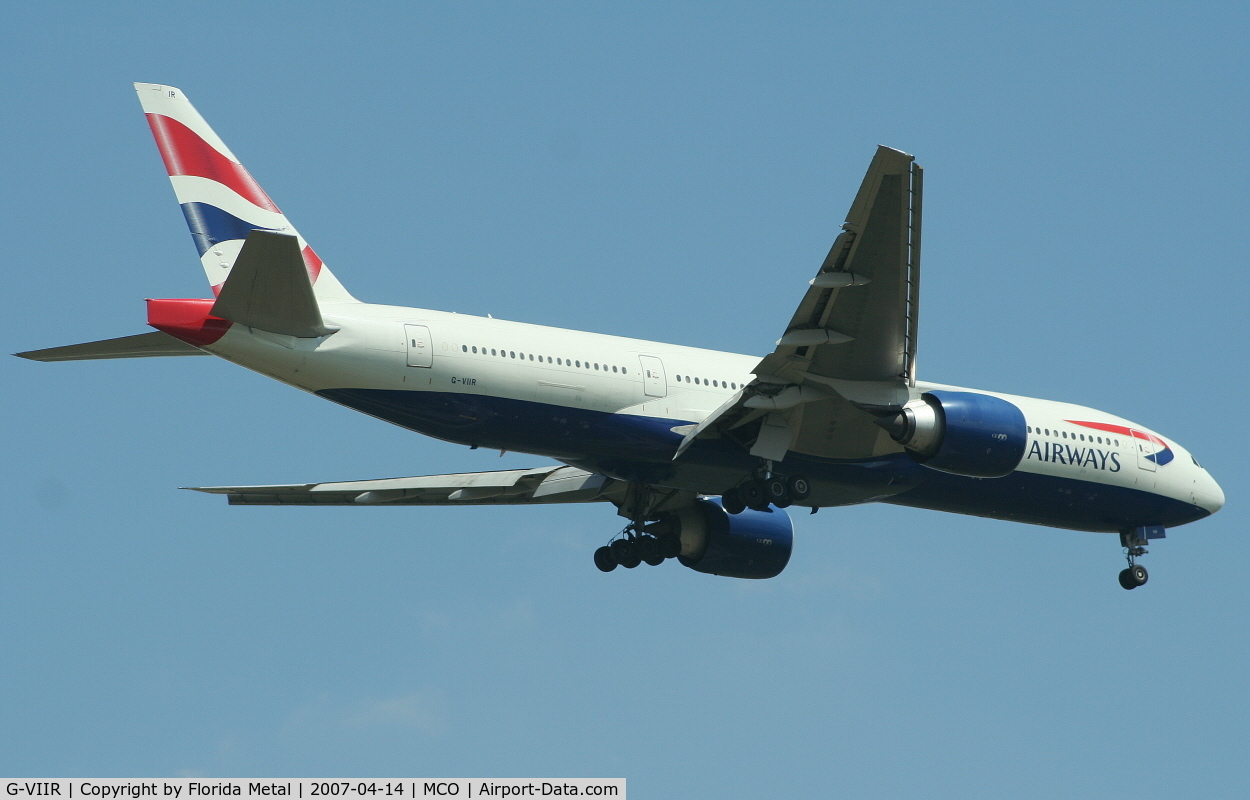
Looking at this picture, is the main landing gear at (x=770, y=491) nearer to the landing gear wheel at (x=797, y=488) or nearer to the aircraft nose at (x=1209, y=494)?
the landing gear wheel at (x=797, y=488)

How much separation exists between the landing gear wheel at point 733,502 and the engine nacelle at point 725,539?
352 cm

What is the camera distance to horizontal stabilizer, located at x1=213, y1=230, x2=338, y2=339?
22.0m

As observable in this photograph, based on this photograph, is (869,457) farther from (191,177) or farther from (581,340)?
(191,177)

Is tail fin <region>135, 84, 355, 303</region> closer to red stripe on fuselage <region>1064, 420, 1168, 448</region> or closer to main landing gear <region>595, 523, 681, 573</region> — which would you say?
main landing gear <region>595, 523, 681, 573</region>

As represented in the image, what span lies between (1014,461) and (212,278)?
43.5ft

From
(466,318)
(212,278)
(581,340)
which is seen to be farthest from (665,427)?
(212,278)

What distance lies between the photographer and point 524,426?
25.0m

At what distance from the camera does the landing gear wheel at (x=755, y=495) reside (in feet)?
87.6

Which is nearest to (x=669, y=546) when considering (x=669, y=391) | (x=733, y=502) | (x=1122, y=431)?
(x=733, y=502)

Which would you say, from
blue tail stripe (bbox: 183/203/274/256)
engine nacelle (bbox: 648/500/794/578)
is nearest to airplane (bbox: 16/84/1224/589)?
blue tail stripe (bbox: 183/203/274/256)
